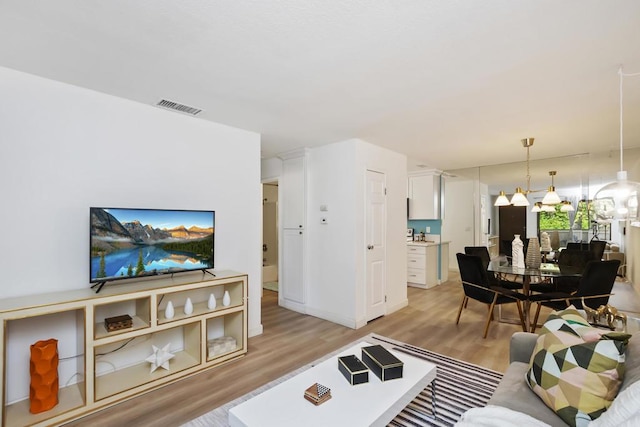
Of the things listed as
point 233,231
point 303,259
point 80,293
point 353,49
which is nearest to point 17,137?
point 80,293

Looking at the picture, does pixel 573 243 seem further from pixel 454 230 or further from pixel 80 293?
pixel 80 293

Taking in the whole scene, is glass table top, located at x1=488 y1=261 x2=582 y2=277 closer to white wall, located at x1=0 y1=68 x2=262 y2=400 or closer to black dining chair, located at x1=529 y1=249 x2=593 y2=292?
black dining chair, located at x1=529 y1=249 x2=593 y2=292

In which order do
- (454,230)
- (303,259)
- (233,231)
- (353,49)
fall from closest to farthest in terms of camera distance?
(353,49), (233,231), (303,259), (454,230)

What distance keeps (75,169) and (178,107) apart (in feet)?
3.19

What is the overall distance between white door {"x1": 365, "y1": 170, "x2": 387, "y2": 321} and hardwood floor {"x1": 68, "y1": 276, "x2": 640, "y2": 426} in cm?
25

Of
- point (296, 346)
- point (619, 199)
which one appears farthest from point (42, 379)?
point (619, 199)

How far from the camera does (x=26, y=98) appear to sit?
7.18 feet

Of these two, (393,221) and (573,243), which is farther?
(573,243)

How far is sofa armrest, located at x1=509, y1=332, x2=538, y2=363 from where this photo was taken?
1.87 metres

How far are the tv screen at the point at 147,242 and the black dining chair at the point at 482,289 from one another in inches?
117

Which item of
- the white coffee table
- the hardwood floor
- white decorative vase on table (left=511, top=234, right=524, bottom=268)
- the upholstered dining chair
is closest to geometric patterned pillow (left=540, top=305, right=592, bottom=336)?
the white coffee table

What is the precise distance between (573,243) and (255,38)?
578 cm

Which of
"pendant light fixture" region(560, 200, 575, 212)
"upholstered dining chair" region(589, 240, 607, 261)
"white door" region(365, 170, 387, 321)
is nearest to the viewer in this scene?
"white door" region(365, 170, 387, 321)

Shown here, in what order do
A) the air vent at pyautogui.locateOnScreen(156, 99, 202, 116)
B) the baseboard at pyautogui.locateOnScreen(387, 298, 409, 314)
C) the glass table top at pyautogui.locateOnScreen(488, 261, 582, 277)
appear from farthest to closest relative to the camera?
the baseboard at pyautogui.locateOnScreen(387, 298, 409, 314) → the glass table top at pyautogui.locateOnScreen(488, 261, 582, 277) → the air vent at pyautogui.locateOnScreen(156, 99, 202, 116)
